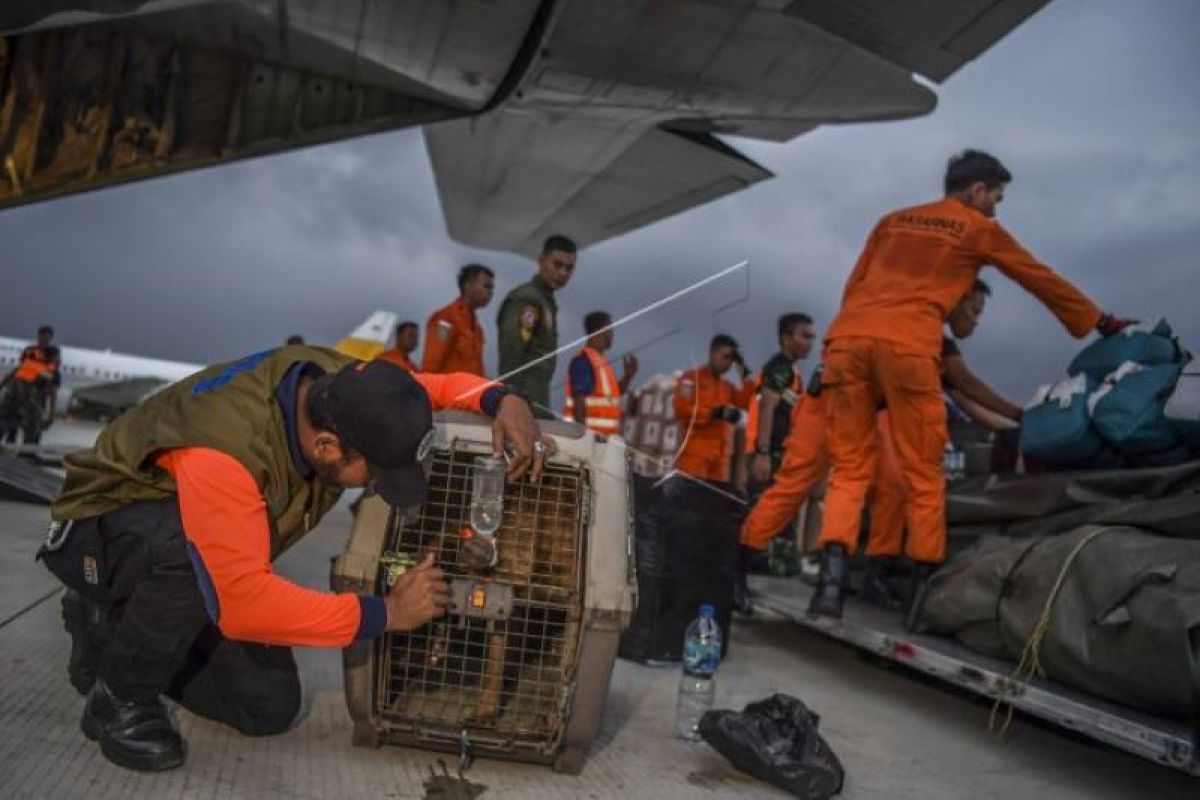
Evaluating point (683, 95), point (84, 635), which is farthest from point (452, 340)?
point (84, 635)

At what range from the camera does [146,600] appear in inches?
74.6

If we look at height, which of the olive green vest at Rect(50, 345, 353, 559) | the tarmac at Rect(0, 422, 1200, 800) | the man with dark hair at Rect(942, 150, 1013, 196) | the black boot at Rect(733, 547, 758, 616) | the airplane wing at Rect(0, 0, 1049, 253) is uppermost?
the airplane wing at Rect(0, 0, 1049, 253)

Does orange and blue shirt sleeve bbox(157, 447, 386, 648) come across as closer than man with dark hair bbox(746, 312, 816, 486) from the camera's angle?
Yes

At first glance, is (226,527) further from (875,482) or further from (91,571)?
(875,482)

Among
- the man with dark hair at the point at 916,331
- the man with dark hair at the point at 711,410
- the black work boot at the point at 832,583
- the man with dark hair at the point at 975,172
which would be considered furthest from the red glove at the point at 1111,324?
the man with dark hair at the point at 711,410

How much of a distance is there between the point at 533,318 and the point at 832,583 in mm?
2141

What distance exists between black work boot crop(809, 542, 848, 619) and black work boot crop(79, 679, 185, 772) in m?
2.35

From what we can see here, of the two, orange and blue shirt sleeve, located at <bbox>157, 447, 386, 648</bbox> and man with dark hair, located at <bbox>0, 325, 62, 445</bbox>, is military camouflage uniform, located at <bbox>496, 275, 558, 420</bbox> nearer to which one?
orange and blue shirt sleeve, located at <bbox>157, 447, 386, 648</bbox>

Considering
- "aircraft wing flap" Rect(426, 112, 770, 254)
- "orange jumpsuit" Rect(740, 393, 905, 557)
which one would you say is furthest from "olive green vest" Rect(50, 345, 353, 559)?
"aircraft wing flap" Rect(426, 112, 770, 254)

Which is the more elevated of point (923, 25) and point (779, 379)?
point (923, 25)

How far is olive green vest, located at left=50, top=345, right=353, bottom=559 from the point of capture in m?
1.79

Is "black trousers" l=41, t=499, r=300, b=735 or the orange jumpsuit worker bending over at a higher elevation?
the orange jumpsuit worker bending over

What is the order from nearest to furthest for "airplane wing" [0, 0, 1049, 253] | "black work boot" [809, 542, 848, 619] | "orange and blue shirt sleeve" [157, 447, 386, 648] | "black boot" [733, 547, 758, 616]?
"orange and blue shirt sleeve" [157, 447, 386, 648]
"black work boot" [809, 542, 848, 619]
"black boot" [733, 547, 758, 616]
"airplane wing" [0, 0, 1049, 253]

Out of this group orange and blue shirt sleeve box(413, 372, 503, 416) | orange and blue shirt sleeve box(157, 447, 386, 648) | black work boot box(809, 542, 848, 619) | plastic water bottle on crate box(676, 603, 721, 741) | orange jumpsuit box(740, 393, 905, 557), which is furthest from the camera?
orange jumpsuit box(740, 393, 905, 557)
